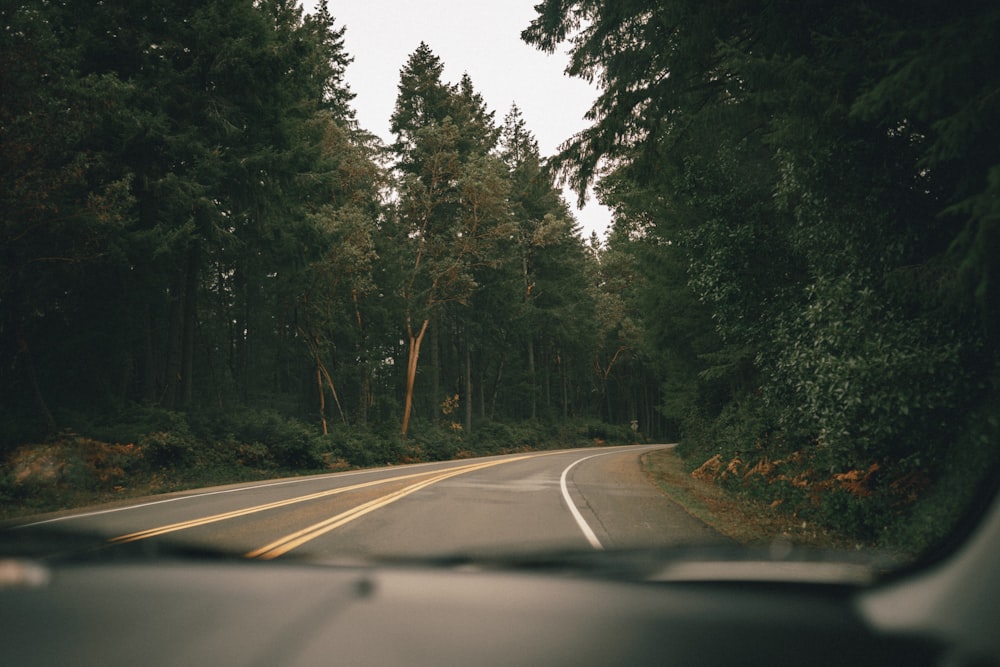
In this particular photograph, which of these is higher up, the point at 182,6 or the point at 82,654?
the point at 182,6

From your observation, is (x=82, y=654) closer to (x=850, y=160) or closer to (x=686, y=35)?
(x=850, y=160)

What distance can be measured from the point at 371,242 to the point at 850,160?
22151mm

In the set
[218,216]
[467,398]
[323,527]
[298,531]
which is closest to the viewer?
[298,531]

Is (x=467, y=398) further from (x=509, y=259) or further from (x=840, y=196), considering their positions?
(x=840, y=196)

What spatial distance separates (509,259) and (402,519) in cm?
2687

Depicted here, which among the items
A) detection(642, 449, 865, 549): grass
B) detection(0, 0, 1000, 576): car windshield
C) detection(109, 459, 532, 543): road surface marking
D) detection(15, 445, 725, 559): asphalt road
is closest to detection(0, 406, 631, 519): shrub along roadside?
detection(0, 0, 1000, 576): car windshield

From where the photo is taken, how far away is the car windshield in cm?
423

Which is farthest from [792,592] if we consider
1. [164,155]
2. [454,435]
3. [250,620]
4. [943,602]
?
[454,435]

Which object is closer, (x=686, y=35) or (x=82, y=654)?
(x=82, y=654)

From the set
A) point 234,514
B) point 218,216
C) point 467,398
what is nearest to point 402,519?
point 234,514

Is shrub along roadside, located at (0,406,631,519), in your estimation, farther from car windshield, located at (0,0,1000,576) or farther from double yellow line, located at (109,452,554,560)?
double yellow line, located at (109,452,554,560)

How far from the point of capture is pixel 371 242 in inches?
985

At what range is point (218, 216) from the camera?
16891mm

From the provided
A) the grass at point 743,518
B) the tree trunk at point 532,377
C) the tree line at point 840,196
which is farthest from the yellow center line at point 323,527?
the tree trunk at point 532,377
